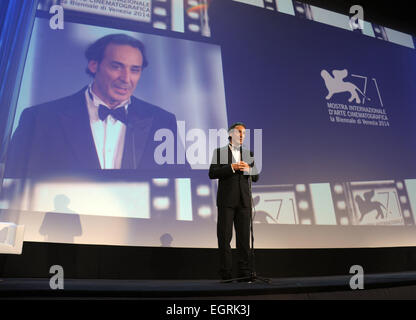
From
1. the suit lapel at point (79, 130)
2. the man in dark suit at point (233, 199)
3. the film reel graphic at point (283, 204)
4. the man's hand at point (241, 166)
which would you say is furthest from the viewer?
the film reel graphic at point (283, 204)

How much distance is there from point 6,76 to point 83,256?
156 centimetres

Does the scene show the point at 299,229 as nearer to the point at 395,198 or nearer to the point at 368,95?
the point at 395,198

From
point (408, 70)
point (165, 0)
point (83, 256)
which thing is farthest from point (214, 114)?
point (408, 70)

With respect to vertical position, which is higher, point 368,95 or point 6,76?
point 368,95

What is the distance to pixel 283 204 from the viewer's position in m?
3.68

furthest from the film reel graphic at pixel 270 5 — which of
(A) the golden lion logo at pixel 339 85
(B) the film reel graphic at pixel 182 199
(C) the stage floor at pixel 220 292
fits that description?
(C) the stage floor at pixel 220 292

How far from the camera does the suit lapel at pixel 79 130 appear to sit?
3195 mm

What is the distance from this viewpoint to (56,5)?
3.40 metres

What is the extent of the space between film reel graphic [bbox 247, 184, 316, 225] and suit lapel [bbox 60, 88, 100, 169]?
157 cm

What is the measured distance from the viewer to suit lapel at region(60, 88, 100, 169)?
3.20 metres

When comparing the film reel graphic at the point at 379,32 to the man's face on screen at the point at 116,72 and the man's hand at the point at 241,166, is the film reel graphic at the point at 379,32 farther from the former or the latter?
the man's hand at the point at 241,166

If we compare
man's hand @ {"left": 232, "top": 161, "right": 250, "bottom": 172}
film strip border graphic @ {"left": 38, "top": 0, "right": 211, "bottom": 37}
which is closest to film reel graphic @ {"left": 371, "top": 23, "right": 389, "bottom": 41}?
film strip border graphic @ {"left": 38, "top": 0, "right": 211, "bottom": 37}

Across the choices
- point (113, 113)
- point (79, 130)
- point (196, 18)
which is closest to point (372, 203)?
point (196, 18)
